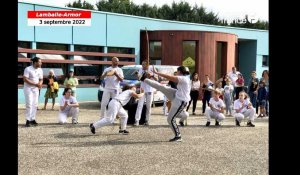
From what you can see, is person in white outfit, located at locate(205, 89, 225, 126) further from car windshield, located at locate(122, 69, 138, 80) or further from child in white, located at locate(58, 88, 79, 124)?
car windshield, located at locate(122, 69, 138, 80)

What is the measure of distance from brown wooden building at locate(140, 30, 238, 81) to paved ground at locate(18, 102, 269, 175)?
565 inches

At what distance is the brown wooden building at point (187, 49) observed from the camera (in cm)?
2542

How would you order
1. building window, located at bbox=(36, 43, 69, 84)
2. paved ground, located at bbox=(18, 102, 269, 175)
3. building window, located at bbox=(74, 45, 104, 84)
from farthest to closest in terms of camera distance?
building window, located at bbox=(74, 45, 104, 84) → building window, located at bbox=(36, 43, 69, 84) → paved ground, located at bbox=(18, 102, 269, 175)

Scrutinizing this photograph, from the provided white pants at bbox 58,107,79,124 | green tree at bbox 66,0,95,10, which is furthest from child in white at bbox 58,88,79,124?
green tree at bbox 66,0,95,10

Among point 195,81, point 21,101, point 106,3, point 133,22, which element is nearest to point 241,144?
point 195,81

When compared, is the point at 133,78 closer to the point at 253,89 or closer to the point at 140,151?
the point at 253,89

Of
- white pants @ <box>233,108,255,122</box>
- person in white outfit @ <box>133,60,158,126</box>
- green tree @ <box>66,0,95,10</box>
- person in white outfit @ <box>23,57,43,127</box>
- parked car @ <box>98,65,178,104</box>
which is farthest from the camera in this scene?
green tree @ <box>66,0,95,10</box>

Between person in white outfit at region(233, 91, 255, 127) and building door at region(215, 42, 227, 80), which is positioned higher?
building door at region(215, 42, 227, 80)

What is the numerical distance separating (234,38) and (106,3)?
44842 mm

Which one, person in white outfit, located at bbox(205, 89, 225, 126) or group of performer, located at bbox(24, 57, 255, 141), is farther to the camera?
person in white outfit, located at bbox(205, 89, 225, 126)

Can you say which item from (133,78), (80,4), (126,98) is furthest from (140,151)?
(80,4)

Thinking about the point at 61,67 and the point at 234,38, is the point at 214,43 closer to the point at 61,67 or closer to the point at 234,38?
the point at 234,38

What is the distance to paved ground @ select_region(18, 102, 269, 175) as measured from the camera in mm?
6238

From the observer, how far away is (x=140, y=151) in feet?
25.5
